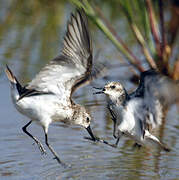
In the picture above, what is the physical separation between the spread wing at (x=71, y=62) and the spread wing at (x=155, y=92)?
1.80 ft

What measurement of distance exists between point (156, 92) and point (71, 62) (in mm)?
852

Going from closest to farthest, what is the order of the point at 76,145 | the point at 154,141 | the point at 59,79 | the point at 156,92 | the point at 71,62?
the point at 156,92
the point at 71,62
the point at 59,79
the point at 154,141
the point at 76,145

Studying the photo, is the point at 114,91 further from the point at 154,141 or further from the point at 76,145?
the point at 76,145

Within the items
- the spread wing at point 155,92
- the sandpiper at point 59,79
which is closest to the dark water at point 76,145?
the sandpiper at point 59,79

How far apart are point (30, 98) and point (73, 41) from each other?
696 mm


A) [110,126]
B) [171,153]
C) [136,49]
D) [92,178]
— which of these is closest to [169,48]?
[136,49]

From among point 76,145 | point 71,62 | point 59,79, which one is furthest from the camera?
point 76,145

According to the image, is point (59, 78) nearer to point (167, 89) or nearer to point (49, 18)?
point (167, 89)

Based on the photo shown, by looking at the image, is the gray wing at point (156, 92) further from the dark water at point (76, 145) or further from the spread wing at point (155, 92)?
the dark water at point (76, 145)

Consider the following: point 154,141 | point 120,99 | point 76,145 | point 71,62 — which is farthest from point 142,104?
point 76,145

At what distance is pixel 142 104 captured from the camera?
18.2 ft

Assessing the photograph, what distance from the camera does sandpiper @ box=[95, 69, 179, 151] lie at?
5168mm

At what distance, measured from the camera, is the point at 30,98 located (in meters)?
5.61

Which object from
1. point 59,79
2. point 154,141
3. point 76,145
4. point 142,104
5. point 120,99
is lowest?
point 154,141
